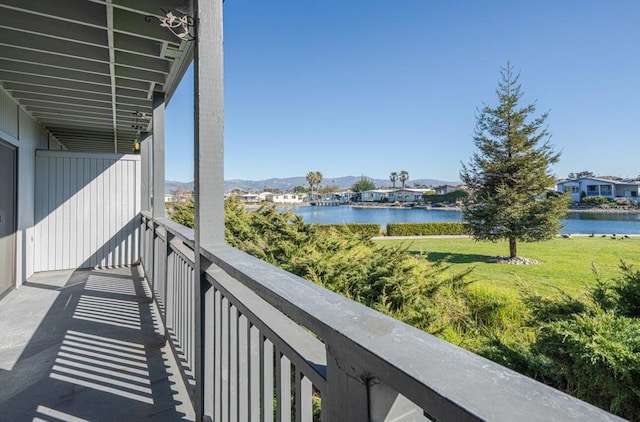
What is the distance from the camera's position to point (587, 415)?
0.36 meters

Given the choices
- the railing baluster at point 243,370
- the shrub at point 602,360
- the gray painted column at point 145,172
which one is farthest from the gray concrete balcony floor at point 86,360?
the gray painted column at point 145,172

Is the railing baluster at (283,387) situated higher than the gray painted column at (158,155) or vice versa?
the gray painted column at (158,155)

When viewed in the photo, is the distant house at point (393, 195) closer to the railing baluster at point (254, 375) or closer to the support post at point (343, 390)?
the railing baluster at point (254, 375)

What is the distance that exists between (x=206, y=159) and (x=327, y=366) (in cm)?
143

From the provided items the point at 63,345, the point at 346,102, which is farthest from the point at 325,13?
the point at 346,102

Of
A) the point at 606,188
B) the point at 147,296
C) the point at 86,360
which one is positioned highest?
the point at 606,188

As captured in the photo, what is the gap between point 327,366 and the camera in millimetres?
712

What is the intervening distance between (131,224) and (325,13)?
748 cm

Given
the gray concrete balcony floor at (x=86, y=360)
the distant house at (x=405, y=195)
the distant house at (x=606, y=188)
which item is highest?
the distant house at (x=405, y=195)

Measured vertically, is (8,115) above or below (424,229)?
above

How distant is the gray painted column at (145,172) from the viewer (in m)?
6.30

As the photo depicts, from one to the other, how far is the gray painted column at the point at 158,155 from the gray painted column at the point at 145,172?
1.55 metres

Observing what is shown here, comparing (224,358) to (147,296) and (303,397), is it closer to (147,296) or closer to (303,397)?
(303,397)

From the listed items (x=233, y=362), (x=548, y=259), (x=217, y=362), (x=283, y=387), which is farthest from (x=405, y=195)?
(x=283, y=387)
